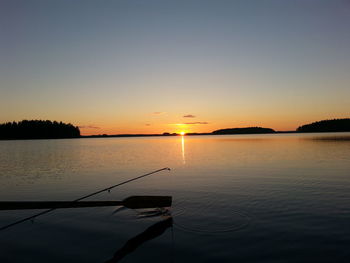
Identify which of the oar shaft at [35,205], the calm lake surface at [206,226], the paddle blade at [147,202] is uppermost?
the oar shaft at [35,205]

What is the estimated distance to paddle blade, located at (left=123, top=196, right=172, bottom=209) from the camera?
15.1 m

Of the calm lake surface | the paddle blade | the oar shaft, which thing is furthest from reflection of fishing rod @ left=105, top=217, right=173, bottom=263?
the oar shaft

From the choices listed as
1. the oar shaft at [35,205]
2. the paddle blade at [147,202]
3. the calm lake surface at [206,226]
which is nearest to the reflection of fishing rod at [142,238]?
the calm lake surface at [206,226]

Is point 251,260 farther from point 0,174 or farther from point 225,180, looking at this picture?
point 0,174

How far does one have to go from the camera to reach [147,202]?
15484mm

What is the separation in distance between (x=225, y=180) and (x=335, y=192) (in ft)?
35.0

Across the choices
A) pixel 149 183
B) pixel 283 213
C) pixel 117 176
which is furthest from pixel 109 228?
pixel 117 176

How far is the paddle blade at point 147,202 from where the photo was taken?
49.6ft

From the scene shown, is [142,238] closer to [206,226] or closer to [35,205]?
[206,226]

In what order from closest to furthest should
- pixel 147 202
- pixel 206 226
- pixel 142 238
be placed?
pixel 142 238 < pixel 206 226 < pixel 147 202

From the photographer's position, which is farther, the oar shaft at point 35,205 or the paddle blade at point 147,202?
the paddle blade at point 147,202

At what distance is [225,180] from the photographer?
2936 centimetres

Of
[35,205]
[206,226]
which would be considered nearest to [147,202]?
[206,226]

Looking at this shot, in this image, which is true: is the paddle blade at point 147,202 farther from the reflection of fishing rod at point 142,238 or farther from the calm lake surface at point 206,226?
the reflection of fishing rod at point 142,238
